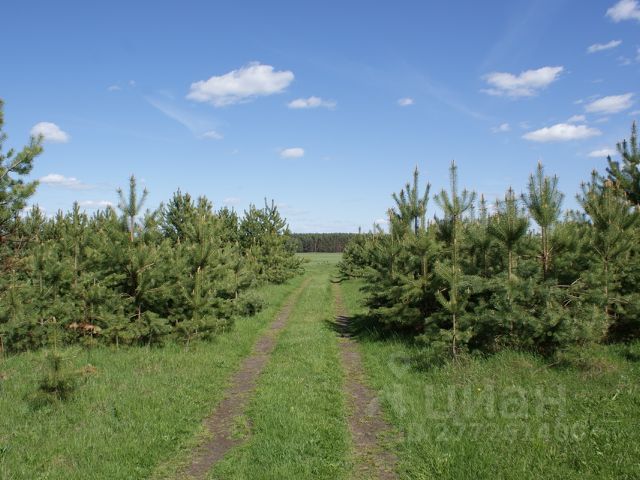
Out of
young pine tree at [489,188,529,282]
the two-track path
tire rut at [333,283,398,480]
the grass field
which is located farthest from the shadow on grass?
young pine tree at [489,188,529,282]

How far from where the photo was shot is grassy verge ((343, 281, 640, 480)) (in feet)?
18.0

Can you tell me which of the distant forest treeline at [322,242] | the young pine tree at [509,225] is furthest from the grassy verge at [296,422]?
the distant forest treeline at [322,242]

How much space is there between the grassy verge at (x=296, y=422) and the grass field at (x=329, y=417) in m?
0.03

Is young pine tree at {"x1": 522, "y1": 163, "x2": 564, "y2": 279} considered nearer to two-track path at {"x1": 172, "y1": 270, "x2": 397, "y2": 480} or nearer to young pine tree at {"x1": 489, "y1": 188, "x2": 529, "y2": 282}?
young pine tree at {"x1": 489, "y1": 188, "x2": 529, "y2": 282}

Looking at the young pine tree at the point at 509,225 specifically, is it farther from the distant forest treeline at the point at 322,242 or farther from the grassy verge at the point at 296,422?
the distant forest treeline at the point at 322,242

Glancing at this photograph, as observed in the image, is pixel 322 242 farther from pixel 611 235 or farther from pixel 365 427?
pixel 365 427

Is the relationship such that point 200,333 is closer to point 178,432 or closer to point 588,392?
point 178,432

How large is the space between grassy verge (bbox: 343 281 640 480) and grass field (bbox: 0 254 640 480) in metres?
0.02

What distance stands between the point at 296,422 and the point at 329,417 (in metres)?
0.63

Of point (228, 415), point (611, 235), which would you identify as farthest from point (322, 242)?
point (228, 415)

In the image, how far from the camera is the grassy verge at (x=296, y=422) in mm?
5770

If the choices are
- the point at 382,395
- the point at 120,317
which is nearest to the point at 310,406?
the point at 382,395

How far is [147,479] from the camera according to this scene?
565 centimetres

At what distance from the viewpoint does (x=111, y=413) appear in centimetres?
755
